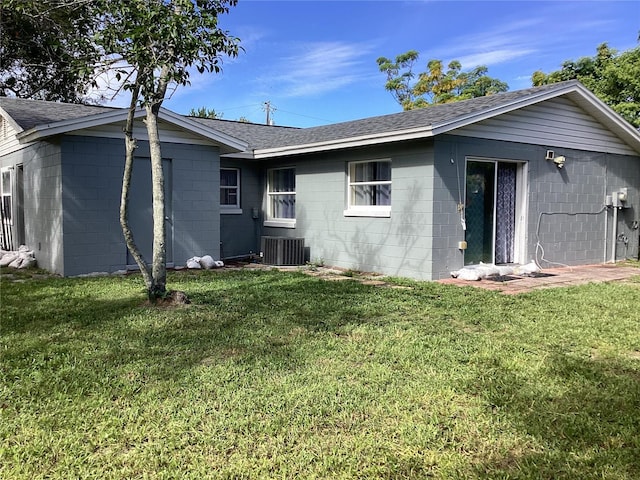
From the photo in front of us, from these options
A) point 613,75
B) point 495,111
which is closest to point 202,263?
point 495,111

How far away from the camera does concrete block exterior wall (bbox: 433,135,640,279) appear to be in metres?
8.63

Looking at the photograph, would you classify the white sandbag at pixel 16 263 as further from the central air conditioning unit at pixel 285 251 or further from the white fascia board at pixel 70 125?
the central air conditioning unit at pixel 285 251

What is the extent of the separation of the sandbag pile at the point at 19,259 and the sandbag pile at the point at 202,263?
3.24 m

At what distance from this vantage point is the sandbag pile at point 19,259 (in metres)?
9.99

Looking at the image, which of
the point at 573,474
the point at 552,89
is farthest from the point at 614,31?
the point at 573,474

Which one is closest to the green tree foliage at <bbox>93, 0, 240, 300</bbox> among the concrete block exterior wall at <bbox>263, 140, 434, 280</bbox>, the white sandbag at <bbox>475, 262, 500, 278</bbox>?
the concrete block exterior wall at <bbox>263, 140, 434, 280</bbox>

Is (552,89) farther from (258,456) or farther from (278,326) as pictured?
(258,456)

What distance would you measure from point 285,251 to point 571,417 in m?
8.03

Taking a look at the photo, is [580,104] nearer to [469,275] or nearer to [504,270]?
[504,270]

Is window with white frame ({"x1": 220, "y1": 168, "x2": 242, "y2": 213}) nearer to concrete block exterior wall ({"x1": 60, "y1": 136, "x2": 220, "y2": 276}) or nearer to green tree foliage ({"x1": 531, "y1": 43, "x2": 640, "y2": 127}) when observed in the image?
concrete block exterior wall ({"x1": 60, "y1": 136, "x2": 220, "y2": 276})

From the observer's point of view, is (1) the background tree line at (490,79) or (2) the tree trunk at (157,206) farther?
(1) the background tree line at (490,79)

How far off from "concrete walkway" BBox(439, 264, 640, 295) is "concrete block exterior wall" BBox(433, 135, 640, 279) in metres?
0.53

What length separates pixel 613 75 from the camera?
651 inches

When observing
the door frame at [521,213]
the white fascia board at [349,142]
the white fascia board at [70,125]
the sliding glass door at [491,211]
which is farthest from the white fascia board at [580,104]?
the white fascia board at [70,125]
